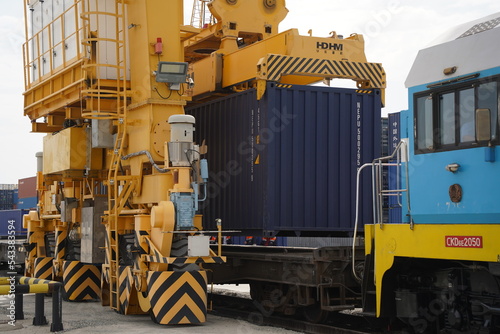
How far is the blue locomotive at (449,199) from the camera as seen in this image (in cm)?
712

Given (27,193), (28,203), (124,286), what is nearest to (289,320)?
(124,286)

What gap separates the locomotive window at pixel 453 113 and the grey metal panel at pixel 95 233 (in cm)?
678

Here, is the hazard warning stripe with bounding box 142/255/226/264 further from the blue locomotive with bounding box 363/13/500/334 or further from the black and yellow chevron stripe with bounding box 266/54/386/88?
the black and yellow chevron stripe with bounding box 266/54/386/88

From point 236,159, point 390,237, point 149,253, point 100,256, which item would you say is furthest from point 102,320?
point 390,237

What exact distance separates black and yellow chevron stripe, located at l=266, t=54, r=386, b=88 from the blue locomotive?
3.29 m

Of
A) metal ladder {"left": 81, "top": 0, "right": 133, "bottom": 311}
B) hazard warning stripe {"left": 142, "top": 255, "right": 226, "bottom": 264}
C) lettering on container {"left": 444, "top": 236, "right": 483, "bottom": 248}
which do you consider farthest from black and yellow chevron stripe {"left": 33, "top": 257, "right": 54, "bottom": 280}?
lettering on container {"left": 444, "top": 236, "right": 483, "bottom": 248}

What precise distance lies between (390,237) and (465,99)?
5.86ft

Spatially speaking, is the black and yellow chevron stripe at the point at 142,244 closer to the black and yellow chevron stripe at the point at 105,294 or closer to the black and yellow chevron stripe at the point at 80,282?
the black and yellow chevron stripe at the point at 105,294

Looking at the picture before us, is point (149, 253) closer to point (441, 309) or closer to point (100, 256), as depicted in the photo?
point (100, 256)

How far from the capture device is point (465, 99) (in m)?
7.35

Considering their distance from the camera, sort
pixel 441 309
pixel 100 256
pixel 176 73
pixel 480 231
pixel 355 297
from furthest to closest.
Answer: pixel 100 256 → pixel 176 73 → pixel 355 297 → pixel 441 309 → pixel 480 231

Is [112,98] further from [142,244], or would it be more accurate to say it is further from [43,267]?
[43,267]

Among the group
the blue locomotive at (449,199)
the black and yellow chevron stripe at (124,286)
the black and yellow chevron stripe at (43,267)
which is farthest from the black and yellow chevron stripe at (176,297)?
the black and yellow chevron stripe at (43,267)

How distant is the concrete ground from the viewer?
389 inches
